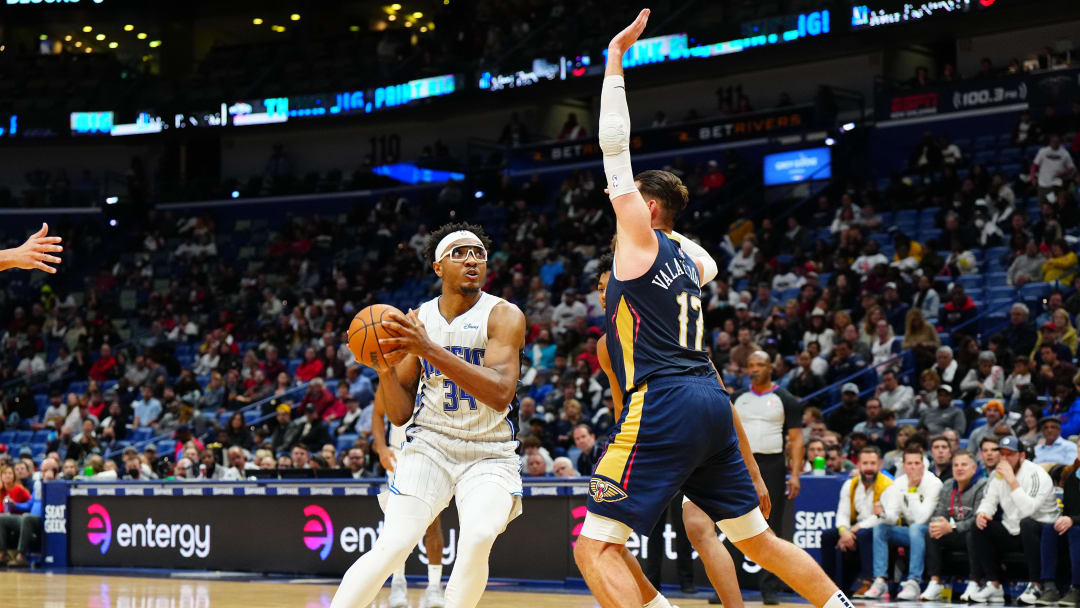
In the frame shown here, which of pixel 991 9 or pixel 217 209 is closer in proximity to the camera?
pixel 991 9

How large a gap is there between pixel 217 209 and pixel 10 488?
698 inches

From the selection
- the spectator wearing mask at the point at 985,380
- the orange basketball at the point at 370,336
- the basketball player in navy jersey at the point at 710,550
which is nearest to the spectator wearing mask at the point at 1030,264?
the spectator wearing mask at the point at 985,380

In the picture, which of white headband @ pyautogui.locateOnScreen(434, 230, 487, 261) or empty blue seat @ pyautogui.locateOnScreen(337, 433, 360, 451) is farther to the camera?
empty blue seat @ pyautogui.locateOnScreen(337, 433, 360, 451)

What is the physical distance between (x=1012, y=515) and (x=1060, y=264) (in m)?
8.08

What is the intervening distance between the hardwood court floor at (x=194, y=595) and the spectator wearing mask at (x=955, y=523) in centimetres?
139

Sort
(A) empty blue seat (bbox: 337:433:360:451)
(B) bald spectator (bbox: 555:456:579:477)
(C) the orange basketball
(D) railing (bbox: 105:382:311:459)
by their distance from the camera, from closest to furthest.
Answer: (C) the orange basketball
(B) bald spectator (bbox: 555:456:579:477)
(A) empty blue seat (bbox: 337:433:360:451)
(D) railing (bbox: 105:382:311:459)

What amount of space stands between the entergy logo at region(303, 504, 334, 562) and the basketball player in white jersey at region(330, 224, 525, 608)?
8375 millimetres

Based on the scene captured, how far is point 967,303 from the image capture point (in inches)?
708

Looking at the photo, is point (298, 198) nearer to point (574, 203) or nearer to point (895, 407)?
point (574, 203)

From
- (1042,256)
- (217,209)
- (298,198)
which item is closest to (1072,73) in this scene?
(1042,256)

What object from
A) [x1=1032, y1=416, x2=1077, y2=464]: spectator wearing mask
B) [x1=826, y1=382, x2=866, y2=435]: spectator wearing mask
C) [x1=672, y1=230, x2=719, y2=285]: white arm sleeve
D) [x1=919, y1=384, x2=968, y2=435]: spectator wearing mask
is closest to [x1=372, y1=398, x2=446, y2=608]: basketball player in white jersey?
[x1=672, y1=230, x2=719, y2=285]: white arm sleeve

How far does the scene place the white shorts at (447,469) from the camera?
6.05 metres

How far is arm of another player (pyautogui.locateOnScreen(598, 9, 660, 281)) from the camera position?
5387 mm

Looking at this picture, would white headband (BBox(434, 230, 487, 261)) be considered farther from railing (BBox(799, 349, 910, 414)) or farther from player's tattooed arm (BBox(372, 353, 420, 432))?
railing (BBox(799, 349, 910, 414))
